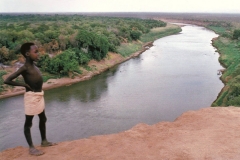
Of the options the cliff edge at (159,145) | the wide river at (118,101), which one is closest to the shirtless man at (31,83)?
the cliff edge at (159,145)

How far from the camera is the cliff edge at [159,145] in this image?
18.7 feet

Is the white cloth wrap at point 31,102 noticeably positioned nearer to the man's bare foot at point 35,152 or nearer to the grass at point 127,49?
the man's bare foot at point 35,152

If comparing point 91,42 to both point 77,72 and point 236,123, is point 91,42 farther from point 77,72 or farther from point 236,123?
point 236,123

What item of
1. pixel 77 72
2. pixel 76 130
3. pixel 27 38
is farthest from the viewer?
pixel 27 38

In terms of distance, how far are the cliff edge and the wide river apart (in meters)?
6.53

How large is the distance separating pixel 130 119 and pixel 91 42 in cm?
1597

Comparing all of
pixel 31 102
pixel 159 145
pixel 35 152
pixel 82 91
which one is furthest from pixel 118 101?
pixel 31 102

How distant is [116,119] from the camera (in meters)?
14.9

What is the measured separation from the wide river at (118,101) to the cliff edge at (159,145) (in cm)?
653

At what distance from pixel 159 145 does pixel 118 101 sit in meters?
12.0

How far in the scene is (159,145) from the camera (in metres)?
6.18

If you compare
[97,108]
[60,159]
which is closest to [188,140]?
[60,159]

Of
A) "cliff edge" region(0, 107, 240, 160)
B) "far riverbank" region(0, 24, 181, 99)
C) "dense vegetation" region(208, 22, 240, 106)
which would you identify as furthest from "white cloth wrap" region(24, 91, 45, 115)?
"far riverbank" region(0, 24, 181, 99)

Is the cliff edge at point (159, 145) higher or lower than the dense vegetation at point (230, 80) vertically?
higher
